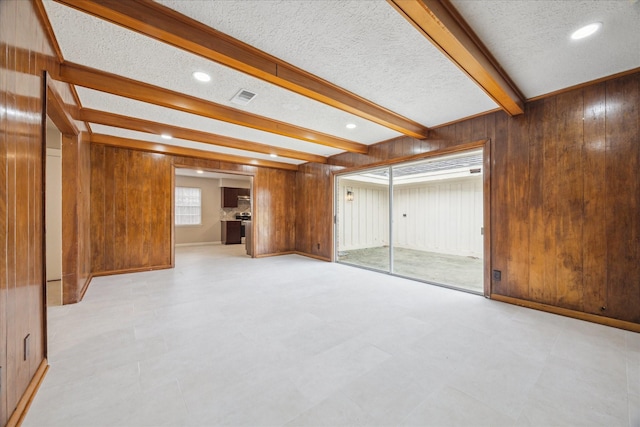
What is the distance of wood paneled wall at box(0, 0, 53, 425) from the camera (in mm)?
1259

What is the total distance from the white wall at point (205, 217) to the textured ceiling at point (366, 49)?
5976 millimetres

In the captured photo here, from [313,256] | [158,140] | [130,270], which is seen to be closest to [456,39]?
[158,140]

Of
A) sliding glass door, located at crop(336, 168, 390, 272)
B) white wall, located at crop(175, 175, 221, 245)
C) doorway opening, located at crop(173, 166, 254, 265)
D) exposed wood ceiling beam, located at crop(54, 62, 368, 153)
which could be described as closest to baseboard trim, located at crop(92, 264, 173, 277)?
doorway opening, located at crop(173, 166, 254, 265)

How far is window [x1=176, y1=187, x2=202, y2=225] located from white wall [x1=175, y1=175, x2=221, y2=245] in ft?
0.43

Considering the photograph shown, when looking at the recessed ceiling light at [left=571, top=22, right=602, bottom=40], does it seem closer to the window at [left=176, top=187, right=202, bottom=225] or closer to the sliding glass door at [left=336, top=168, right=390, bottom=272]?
the sliding glass door at [left=336, top=168, right=390, bottom=272]

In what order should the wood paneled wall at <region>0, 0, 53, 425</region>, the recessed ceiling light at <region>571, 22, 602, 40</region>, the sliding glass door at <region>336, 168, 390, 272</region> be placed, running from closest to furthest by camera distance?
1. the wood paneled wall at <region>0, 0, 53, 425</region>
2. the recessed ceiling light at <region>571, 22, 602, 40</region>
3. the sliding glass door at <region>336, 168, 390, 272</region>

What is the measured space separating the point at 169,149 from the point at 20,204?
156 inches

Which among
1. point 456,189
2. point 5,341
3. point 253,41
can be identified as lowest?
point 5,341

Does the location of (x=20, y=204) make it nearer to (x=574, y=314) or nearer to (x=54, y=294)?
(x=54, y=294)

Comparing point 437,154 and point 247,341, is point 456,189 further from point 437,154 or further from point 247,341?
point 247,341

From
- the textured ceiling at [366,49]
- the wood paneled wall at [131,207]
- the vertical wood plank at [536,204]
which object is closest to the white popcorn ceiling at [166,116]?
the textured ceiling at [366,49]

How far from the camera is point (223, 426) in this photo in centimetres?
135

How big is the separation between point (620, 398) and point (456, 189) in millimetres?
6525

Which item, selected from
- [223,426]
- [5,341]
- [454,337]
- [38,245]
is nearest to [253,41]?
[38,245]
